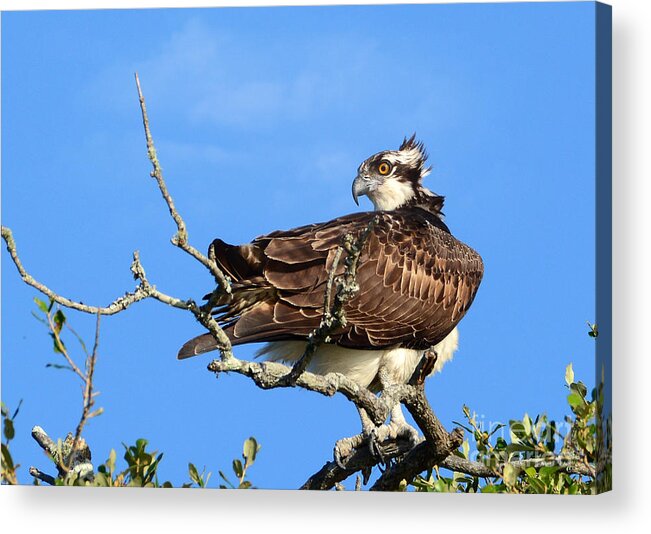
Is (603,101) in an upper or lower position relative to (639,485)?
upper

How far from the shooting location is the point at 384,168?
6.78m

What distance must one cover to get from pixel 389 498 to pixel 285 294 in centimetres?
126

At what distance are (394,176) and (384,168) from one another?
0.55 ft

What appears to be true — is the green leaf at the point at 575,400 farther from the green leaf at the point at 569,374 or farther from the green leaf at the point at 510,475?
the green leaf at the point at 510,475

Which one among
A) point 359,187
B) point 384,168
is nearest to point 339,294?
point 359,187

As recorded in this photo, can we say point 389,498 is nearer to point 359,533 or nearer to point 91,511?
point 359,533

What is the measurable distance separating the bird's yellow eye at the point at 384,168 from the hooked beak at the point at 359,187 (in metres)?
0.14

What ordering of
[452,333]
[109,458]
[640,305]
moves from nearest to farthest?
1. [640,305]
2. [109,458]
3. [452,333]

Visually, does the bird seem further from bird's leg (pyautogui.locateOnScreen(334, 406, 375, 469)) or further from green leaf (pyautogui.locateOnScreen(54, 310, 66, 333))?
green leaf (pyautogui.locateOnScreen(54, 310, 66, 333))

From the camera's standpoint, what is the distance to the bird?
5.71m

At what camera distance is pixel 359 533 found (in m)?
5.83

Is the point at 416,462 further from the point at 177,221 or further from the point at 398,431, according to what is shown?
the point at 177,221

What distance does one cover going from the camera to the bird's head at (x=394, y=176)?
6504 mm

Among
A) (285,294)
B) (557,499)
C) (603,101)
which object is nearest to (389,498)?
(557,499)
